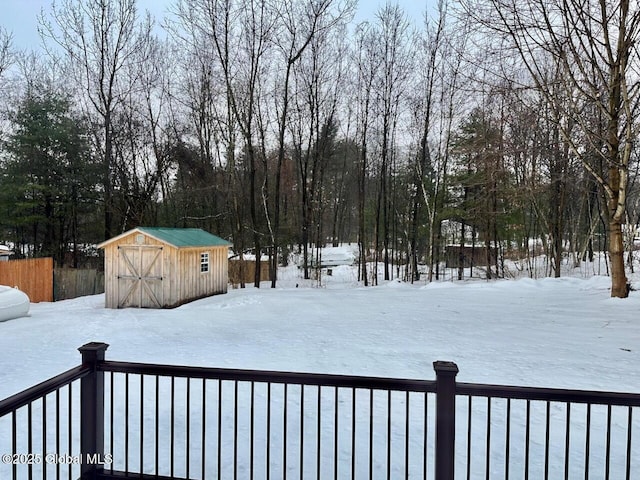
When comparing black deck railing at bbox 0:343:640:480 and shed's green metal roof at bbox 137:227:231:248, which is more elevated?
shed's green metal roof at bbox 137:227:231:248

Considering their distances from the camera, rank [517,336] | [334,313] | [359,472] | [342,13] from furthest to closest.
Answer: [342,13]
[334,313]
[517,336]
[359,472]

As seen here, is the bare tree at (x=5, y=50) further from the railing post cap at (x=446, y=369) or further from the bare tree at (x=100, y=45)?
the railing post cap at (x=446, y=369)

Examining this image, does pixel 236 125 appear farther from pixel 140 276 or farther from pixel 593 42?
pixel 593 42

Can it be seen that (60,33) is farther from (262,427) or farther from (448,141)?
(262,427)

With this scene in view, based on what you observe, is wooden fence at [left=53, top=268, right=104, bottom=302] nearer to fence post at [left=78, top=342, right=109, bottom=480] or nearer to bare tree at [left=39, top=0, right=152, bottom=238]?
bare tree at [left=39, top=0, right=152, bottom=238]

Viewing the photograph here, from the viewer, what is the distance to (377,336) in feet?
21.3

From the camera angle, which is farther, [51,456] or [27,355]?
[27,355]

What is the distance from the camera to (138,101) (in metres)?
17.5

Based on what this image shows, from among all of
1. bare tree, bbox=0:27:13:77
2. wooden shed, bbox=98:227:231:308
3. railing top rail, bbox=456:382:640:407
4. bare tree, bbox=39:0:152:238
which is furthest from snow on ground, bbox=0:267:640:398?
bare tree, bbox=0:27:13:77

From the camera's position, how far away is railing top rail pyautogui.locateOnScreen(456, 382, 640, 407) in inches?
73.0

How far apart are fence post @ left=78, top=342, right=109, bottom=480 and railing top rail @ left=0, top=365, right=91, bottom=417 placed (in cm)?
6

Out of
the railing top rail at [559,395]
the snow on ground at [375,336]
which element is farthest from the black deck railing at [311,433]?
the snow on ground at [375,336]

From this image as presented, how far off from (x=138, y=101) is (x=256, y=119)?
561 cm

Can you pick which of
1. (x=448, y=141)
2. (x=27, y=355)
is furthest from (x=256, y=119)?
(x=27, y=355)
